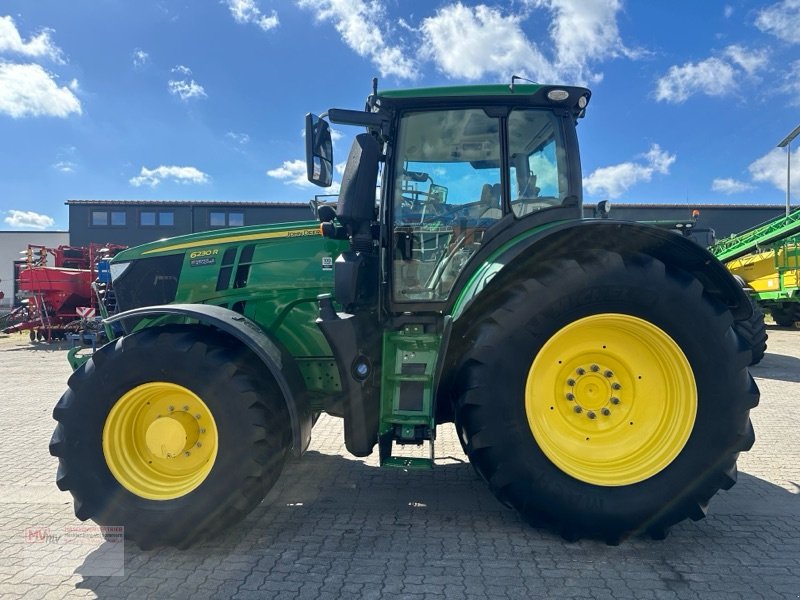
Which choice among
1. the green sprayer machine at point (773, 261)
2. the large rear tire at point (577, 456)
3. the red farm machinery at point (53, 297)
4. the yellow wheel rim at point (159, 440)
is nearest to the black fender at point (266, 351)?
the yellow wheel rim at point (159, 440)

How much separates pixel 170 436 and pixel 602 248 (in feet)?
8.75

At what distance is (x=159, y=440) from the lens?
2857 mm

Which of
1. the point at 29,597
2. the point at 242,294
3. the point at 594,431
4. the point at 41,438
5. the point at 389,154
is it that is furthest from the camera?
the point at 41,438

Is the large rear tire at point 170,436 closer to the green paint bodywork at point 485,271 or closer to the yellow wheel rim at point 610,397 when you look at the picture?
the green paint bodywork at point 485,271

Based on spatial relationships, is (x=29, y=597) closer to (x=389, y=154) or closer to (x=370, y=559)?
(x=370, y=559)

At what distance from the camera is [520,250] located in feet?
8.92

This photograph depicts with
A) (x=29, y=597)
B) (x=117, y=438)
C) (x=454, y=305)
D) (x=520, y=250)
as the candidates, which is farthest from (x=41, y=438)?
(x=520, y=250)

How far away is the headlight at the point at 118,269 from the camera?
375 centimetres

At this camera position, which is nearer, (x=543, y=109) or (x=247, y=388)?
(x=247, y=388)

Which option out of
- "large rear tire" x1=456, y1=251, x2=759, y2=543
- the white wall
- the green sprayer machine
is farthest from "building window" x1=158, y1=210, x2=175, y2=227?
"large rear tire" x1=456, y1=251, x2=759, y2=543

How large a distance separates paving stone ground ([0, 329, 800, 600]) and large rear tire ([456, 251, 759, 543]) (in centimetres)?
24

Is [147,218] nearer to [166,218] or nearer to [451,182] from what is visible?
[166,218]

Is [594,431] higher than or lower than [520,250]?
lower

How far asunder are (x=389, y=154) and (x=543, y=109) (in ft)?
3.31
